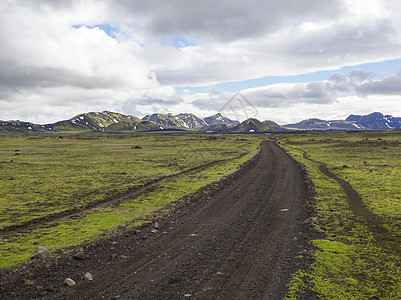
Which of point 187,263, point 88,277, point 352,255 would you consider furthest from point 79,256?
point 352,255

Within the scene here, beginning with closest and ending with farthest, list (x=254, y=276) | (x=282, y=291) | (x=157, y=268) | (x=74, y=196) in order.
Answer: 1. (x=282, y=291)
2. (x=254, y=276)
3. (x=157, y=268)
4. (x=74, y=196)

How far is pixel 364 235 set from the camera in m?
16.2

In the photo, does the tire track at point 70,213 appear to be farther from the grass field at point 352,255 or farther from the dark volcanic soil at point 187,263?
the grass field at point 352,255

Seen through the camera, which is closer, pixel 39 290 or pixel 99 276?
pixel 39 290

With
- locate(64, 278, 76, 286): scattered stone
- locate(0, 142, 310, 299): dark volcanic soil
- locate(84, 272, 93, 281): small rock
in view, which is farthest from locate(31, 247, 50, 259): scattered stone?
locate(84, 272, 93, 281): small rock

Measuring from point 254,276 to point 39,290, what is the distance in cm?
Result: 974

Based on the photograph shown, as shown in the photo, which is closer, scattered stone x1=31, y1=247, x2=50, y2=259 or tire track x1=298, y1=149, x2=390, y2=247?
scattered stone x1=31, y1=247, x2=50, y2=259

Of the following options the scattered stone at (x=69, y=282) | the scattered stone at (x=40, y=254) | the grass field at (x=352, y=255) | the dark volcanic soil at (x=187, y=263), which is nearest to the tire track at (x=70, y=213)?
the scattered stone at (x=40, y=254)

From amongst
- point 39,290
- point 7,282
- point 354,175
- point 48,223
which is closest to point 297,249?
point 39,290

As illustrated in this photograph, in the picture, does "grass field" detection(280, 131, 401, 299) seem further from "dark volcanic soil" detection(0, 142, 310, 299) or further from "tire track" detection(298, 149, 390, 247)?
"dark volcanic soil" detection(0, 142, 310, 299)

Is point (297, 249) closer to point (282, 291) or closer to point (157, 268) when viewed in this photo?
point (282, 291)

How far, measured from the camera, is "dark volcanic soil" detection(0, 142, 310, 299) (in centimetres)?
1041

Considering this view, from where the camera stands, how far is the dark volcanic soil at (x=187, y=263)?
10414 mm

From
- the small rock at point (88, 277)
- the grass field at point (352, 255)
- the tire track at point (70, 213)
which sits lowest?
the tire track at point (70, 213)
